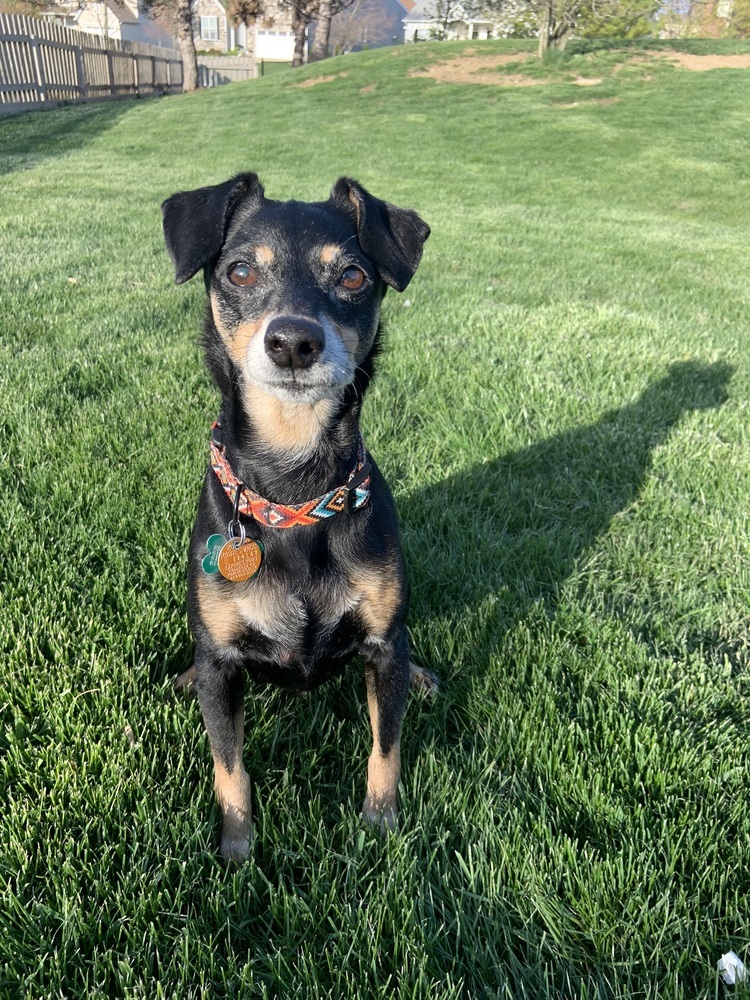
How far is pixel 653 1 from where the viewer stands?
129 feet

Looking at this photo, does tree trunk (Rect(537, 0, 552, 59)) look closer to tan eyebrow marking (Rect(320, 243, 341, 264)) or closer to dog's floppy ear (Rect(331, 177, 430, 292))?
dog's floppy ear (Rect(331, 177, 430, 292))

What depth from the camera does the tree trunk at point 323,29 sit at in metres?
40.9

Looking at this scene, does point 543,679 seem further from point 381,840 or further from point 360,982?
point 360,982

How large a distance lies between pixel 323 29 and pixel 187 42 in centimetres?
1148

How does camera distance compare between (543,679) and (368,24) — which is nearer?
(543,679)

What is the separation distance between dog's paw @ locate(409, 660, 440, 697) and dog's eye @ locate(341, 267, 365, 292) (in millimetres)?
1438

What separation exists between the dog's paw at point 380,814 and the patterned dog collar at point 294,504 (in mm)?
899

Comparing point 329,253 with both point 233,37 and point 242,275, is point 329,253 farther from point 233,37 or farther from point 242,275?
point 233,37

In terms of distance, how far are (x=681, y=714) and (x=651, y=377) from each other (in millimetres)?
3632

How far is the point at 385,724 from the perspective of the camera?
2156mm

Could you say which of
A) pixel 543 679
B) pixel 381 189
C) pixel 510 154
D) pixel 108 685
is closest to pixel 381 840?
pixel 543 679

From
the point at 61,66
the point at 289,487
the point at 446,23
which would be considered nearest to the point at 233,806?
the point at 289,487

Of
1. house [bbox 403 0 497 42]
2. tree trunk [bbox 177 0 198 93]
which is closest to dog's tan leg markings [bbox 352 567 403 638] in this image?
tree trunk [bbox 177 0 198 93]

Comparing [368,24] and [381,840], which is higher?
[368,24]
